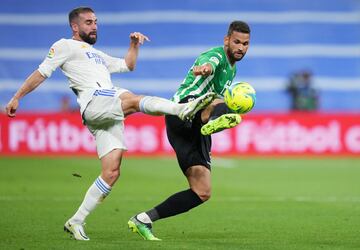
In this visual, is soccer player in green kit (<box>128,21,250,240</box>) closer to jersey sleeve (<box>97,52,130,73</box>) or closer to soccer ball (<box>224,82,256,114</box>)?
soccer ball (<box>224,82,256,114</box>)

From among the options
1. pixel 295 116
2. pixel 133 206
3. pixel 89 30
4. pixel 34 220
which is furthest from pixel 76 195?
pixel 295 116

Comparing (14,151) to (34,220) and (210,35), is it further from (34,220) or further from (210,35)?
(34,220)

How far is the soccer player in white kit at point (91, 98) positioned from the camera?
8.47 meters

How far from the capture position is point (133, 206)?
1262cm

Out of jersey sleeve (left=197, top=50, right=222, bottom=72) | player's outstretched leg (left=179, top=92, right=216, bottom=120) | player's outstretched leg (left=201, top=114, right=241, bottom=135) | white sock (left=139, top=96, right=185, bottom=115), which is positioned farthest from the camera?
jersey sleeve (left=197, top=50, right=222, bottom=72)

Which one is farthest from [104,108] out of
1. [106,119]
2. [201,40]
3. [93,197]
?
[201,40]

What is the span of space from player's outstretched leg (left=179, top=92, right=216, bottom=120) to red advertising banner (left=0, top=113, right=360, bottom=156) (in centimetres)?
1471

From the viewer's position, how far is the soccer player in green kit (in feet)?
28.1

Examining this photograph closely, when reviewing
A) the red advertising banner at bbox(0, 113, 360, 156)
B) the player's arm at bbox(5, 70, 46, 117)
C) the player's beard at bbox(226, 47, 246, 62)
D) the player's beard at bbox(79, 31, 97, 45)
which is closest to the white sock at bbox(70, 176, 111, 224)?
the player's arm at bbox(5, 70, 46, 117)

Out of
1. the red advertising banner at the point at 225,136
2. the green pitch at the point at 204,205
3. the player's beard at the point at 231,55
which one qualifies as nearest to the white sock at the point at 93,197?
the green pitch at the point at 204,205

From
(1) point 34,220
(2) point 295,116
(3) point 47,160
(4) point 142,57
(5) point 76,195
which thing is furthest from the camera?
(4) point 142,57

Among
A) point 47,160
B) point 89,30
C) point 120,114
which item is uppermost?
point 89,30

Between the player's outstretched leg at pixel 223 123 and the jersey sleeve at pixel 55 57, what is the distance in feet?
5.62

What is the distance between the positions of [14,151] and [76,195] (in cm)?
887
